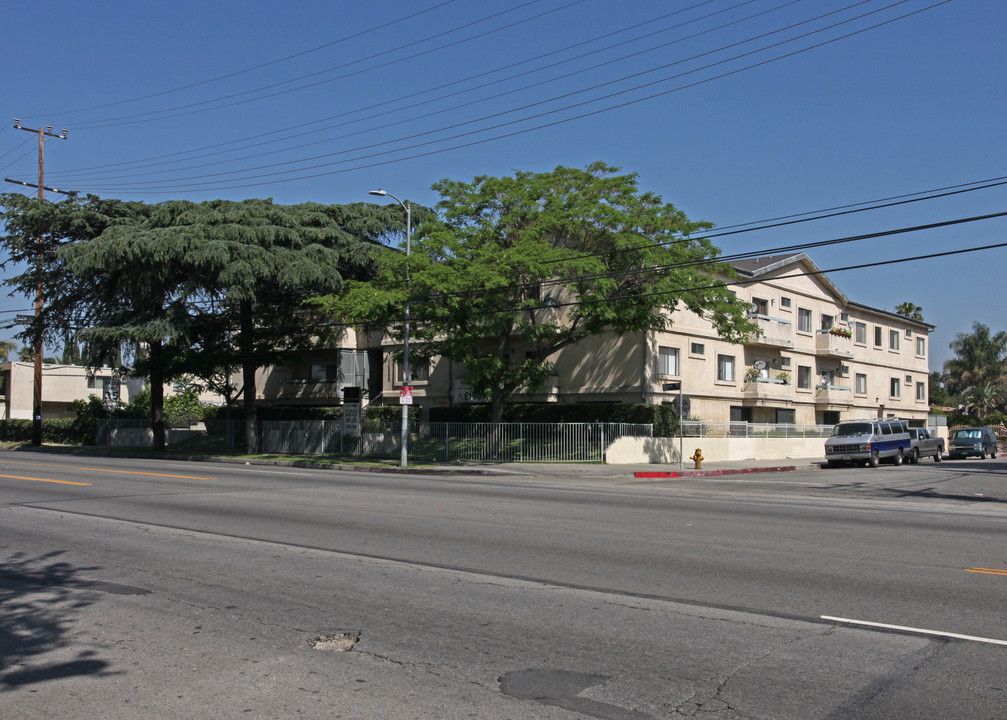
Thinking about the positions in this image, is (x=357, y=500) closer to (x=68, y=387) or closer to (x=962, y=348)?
(x=68, y=387)

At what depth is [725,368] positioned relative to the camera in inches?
1622

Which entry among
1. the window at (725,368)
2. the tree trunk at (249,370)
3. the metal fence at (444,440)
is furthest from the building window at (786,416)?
the tree trunk at (249,370)

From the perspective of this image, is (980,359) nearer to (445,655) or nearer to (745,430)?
(745,430)

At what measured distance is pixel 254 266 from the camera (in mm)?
34344

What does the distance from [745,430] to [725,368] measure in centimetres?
456

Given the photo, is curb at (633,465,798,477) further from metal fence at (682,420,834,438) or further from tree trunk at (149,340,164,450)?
tree trunk at (149,340,164,450)

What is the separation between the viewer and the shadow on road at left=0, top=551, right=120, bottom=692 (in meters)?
5.78

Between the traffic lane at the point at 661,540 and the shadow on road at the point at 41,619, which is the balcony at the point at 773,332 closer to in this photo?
the traffic lane at the point at 661,540

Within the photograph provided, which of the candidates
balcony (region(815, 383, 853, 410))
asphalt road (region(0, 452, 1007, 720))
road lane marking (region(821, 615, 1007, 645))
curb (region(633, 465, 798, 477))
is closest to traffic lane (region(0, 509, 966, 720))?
asphalt road (region(0, 452, 1007, 720))

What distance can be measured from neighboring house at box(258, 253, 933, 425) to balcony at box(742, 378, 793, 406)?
0.20 feet

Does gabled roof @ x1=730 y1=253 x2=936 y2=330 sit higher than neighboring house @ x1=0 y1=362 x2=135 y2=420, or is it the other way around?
gabled roof @ x1=730 y1=253 x2=936 y2=330

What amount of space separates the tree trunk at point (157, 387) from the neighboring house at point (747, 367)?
924cm

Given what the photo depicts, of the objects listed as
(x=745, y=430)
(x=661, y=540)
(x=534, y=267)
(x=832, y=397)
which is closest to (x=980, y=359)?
(x=832, y=397)

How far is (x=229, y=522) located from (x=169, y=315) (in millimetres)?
26285
